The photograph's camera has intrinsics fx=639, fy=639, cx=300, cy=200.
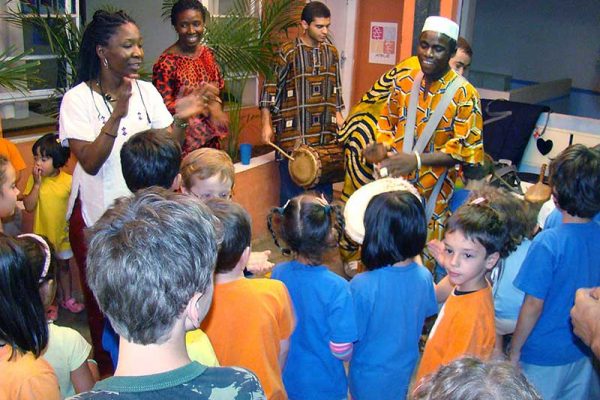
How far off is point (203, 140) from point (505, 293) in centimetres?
234

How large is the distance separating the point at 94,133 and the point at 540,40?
12778 mm

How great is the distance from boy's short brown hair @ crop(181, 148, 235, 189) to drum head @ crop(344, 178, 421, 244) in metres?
0.59

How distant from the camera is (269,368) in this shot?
6.81 ft

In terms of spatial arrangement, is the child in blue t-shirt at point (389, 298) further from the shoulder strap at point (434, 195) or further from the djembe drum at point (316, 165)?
the djembe drum at point (316, 165)

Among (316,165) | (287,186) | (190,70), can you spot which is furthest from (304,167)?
(190,70)

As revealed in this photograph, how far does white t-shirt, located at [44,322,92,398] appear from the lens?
6.34 ft

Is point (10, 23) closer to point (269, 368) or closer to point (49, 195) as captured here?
point (49, 195)

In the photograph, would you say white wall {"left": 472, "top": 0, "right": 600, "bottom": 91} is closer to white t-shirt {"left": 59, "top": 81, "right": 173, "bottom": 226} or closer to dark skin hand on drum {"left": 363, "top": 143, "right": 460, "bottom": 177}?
dark skin hand on drum {"left": 363, "top": 143, "right": 460, "bottom": 177}

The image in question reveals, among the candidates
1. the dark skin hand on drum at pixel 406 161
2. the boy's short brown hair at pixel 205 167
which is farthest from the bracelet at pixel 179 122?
the dark skin hand on drum at pixel 406 161

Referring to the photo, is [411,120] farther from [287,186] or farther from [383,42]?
[383,42]

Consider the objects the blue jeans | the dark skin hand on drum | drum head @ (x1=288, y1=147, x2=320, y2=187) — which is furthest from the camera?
the blue jeans

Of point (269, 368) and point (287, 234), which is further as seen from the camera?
point (287, 234)

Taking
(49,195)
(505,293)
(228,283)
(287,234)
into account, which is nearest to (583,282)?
(505,293)

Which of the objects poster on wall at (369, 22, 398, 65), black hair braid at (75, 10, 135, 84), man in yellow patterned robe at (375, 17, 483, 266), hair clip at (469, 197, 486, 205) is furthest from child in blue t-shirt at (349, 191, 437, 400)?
poster on wall at (369, 22, 398, 65)
